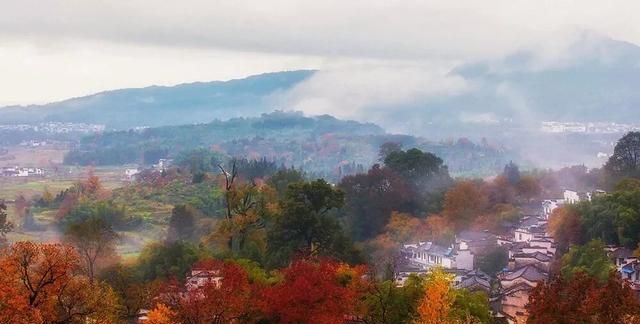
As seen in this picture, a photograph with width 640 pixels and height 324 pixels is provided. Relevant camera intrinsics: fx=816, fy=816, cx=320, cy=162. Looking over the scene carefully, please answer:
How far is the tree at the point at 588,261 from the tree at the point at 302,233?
8.01 metres

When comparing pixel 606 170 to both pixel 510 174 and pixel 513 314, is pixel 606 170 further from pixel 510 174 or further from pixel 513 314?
pixel 513 314

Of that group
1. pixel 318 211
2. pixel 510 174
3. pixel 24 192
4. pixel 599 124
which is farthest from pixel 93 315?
pixel 599 124

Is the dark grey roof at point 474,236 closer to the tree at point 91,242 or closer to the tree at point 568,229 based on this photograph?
the tree at point 568,229

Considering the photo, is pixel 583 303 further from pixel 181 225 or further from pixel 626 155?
pixel 626 155

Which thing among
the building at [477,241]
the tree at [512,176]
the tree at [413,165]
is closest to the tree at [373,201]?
the tree at [413,165]

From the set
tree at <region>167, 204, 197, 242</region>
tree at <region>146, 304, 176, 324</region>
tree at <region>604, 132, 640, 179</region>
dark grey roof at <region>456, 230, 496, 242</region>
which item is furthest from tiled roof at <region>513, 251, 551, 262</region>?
tree at <region>167, 204, 197, 242</region>

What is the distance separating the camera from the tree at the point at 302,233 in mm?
30359

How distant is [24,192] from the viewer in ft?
262

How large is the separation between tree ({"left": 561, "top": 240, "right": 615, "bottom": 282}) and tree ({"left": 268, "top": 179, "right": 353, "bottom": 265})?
8.01 metres

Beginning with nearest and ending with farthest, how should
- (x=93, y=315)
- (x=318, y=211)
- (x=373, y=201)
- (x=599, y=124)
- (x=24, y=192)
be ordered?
(x=93, y=315) → (x=318, y=211) → (x=373, y=201) → (x=24, y=192) → (x=599, y=124)

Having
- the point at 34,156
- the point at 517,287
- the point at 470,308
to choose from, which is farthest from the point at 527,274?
the point at 34,156

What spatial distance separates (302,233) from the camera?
101 ft

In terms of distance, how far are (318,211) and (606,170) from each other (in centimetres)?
2148

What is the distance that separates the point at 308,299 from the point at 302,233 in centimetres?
1042
